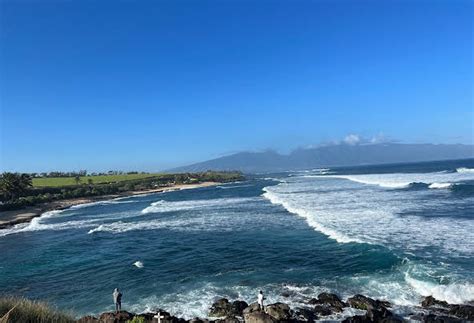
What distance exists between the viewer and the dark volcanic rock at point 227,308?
15.7m

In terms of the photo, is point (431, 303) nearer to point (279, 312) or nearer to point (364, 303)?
point (364, 303)

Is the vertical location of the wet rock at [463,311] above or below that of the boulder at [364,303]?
below

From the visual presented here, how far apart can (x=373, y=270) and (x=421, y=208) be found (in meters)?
20.5

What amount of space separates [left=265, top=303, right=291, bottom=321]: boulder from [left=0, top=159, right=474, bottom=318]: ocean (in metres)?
1.74

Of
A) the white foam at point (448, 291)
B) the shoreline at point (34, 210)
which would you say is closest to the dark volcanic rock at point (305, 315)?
the white foam at point (448, 291)

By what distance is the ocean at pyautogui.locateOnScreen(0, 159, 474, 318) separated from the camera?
17984 mm

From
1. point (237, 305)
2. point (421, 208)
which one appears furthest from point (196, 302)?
point (421, 208)

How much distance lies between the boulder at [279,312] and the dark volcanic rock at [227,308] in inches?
57.2

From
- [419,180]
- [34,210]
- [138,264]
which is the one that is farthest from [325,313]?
[419,180]

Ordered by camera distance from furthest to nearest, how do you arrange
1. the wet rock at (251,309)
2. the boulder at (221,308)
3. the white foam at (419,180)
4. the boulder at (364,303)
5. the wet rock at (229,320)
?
1. the white foam at (419,180)
2. the boulder at (221,308)
3. the boulder at (364,303)
4. the wet rock at (251,309)
5. the wet rock at (229,320)

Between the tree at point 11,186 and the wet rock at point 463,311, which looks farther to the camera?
the tree at point 11,186

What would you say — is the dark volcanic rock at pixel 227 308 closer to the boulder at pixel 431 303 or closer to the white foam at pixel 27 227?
the boulder at pixel 431 303

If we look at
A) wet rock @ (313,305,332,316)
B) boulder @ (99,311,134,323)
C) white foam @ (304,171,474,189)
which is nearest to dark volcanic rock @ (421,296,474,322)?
wet rock @ (313,305,332,316)

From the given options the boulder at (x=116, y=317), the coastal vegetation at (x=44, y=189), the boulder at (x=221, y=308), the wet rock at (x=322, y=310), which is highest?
the coastal vegetation at (x=44, y=189)
